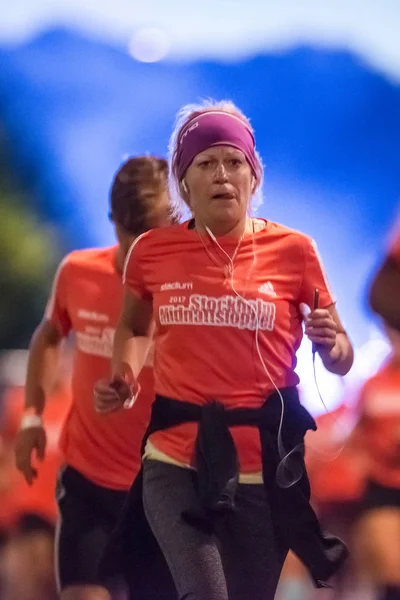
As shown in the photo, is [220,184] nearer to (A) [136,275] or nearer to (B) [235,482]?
(A) [136,275]

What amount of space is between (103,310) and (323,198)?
63 centimetres

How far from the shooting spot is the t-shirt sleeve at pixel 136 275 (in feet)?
6.48

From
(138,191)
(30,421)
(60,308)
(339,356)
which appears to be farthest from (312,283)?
(30,421)

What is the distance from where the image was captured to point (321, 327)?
5.75ft

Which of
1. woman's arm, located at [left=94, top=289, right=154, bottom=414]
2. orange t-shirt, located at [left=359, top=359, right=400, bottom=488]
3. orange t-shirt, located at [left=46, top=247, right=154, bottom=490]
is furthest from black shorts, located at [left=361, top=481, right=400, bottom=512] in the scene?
woman's arm, located at [left=94, top=289, right=154, bottom=414]

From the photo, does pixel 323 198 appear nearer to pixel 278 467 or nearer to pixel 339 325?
pixel 339 325

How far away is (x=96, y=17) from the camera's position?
2311 mm

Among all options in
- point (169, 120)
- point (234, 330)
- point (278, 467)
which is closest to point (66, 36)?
point (169, 120)

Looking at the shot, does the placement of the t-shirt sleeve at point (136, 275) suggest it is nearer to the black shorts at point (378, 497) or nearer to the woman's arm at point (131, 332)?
the woman's arm at point (131, 332)

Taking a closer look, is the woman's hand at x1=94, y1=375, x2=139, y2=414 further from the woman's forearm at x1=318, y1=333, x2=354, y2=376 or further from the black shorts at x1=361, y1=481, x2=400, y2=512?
the black shorts at x1=361, y1=481, x2=400, y2=512

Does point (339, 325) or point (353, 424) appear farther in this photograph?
point (353, 424)

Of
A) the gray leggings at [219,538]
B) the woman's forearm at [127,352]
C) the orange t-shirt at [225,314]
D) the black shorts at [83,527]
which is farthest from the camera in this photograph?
the black shorts at [83,527]

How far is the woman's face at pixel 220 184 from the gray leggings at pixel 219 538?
Result: 21.4 inches

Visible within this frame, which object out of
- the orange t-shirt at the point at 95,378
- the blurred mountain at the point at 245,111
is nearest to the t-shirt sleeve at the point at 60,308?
the orange t-shirt at the point at 95,378
